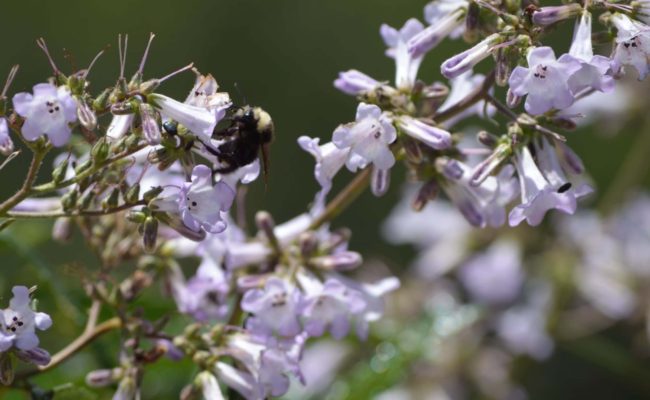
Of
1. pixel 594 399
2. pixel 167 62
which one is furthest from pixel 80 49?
pixel 594 399

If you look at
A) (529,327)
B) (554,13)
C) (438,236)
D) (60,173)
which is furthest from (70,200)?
(438,236)

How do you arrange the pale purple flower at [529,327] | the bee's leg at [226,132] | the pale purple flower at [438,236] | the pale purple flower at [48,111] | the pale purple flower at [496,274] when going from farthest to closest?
the pale purple flower at [438,236] → the pale purple flower at [496,274] → the pale purple flower at [529,327] → the bee's leg at [226,132] → the pale purple flower at [48,111]

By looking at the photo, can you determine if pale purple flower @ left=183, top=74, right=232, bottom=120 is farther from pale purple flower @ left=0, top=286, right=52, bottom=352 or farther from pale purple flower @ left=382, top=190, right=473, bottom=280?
pale purple flower @ left=382, top=190, right=473, bottom=280

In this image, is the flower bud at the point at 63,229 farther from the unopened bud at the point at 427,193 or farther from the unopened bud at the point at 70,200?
the unopened bud at the point at 427,193

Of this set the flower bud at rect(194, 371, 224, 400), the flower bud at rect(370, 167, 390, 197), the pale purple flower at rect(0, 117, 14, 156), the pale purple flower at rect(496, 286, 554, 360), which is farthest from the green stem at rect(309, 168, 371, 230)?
the pale purple flower at rect(496, 286, 554, 360)

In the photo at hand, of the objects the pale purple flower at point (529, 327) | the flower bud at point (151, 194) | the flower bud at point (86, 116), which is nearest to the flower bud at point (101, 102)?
the flower bud at point (86, 116)

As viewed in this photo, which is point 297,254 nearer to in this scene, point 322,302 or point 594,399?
point 322,302

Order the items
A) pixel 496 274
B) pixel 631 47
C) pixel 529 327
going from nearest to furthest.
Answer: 1. pixel 631 47
2. pixel 529 327
3. pixel 496 274

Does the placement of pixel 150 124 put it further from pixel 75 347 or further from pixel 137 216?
pixel 75 347
